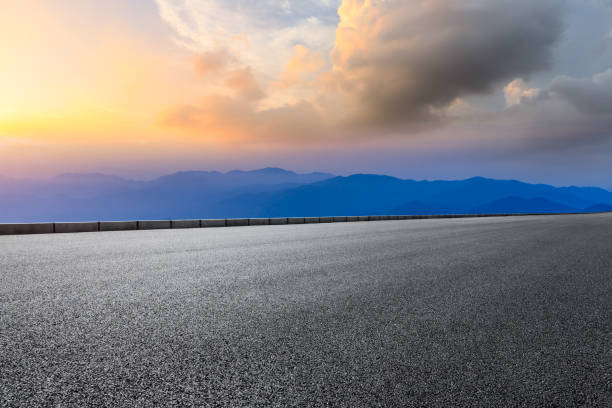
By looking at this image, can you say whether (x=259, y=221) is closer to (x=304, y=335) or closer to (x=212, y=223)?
(x=212, y=223)

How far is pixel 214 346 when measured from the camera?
3178 mm

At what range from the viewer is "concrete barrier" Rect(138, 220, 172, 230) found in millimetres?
17391

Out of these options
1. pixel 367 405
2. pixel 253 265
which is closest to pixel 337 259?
pixel 253 265

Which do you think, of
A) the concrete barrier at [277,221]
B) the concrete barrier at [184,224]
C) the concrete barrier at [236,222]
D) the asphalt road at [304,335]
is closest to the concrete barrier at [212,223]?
the concrete barrier at [236,222]

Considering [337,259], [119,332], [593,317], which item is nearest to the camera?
[119,332]

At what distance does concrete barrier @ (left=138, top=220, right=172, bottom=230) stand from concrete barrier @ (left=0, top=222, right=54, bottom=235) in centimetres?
348

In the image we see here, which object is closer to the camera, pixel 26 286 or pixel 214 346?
pixel 214 346

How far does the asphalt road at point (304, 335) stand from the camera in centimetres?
245

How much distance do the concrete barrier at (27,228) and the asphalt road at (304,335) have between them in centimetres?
901

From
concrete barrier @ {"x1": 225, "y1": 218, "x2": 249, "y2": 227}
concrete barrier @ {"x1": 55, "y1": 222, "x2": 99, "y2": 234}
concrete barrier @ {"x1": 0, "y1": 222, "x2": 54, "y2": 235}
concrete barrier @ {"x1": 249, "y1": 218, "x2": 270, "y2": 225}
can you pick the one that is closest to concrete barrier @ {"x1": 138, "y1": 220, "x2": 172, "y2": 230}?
concrete barrier @ {"x1": 55, "y1": 222, "x2": 99, "y2": 234}

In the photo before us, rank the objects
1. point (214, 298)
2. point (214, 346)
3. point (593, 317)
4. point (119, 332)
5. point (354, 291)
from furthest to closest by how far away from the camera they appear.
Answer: point (354, 291)
point (214, 298)
point (593, 317)
point (119, 332)
point (214, 346)

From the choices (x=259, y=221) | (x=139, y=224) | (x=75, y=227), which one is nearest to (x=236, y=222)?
(x=259, y=221)

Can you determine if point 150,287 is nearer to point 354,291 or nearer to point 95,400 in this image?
point 354,291

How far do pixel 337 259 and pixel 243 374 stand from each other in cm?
563
